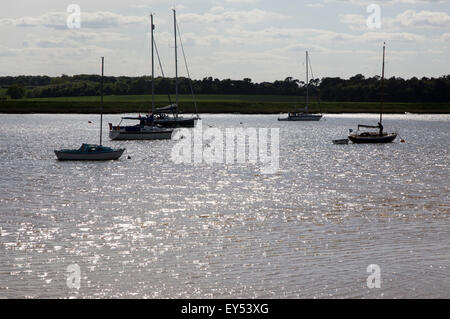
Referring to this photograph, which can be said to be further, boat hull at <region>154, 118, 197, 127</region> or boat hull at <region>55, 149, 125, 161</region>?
boat hull at <region>154, 118, 197, 127</region>

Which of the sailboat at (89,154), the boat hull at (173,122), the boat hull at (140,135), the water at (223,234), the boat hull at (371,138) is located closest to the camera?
the water at (223,234)

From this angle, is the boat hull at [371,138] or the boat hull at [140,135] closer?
the boat hull at [140,135]

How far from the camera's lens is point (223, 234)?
96.3ft

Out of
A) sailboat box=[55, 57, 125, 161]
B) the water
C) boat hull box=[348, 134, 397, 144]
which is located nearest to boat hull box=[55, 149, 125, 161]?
sailboat box=[55, 57, 125, 161]

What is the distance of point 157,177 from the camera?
54.5 metres

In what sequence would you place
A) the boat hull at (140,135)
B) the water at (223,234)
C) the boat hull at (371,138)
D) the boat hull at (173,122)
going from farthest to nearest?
the boat hull at (173,122) < the boat hull at (371,138) < the boat hull at (140,135) < the water at (223,234)

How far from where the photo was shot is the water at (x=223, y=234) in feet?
70.6

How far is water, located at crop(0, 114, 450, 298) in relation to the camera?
2153 centimetres

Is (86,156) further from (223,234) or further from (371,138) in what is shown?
(371,138)

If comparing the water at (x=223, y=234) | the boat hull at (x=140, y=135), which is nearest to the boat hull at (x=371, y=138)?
the boat hull at (x=140, y=135)

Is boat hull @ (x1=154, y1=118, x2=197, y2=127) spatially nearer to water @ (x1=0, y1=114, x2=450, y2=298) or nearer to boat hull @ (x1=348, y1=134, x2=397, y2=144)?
boat hull @ (x1=348, y1=134, x2=397, y2=144)

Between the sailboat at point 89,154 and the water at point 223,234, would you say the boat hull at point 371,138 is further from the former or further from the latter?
the sailboat at point 89,154

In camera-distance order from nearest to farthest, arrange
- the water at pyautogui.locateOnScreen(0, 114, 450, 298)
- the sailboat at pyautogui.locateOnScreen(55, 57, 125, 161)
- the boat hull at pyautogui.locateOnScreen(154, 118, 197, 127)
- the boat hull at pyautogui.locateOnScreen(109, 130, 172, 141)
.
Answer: the water at pyautogui.locateOnScreen(0, 114, 450, 298), the sailboat at pyautogui.locateOnScreen(55, 57, 125, 161), the boat hull at pyautogui.locateOnScreen(109, 130, 172, 141), the boat hull at pyautogui.locateOnScreen(154, 118, 197, 127)
